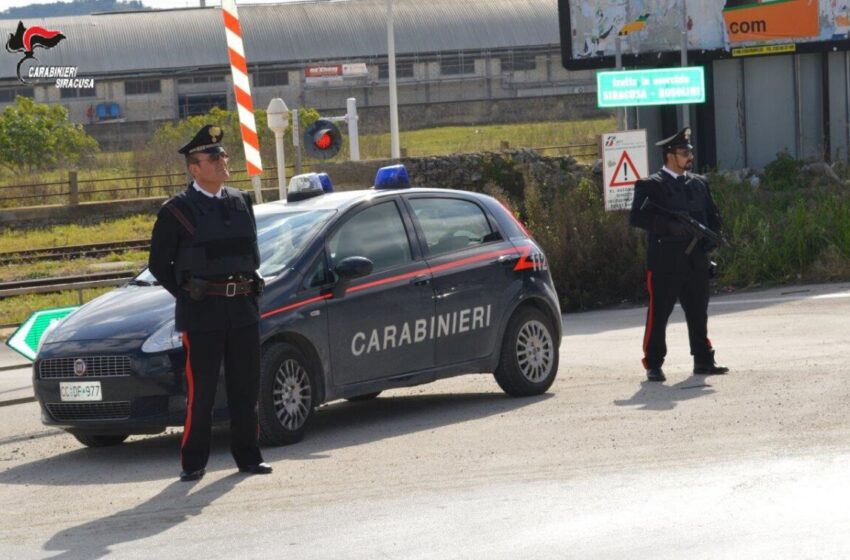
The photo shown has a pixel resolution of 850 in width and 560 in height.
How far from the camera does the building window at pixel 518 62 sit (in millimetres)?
78688

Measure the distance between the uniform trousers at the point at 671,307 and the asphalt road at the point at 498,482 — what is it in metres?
0.27

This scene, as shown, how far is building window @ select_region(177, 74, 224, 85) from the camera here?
245 ft

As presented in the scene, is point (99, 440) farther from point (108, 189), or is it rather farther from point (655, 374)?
point (108, 189)

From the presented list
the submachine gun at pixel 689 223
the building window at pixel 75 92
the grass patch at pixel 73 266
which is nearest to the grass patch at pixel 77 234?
the grass patch at pixel 73 266

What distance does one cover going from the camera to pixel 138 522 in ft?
24.5

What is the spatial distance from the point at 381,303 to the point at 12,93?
67205 mm

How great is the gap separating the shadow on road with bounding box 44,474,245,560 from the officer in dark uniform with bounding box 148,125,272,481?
0.34m

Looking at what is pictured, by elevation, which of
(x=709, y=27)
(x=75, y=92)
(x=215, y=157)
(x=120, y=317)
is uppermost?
(x=75, y=92)

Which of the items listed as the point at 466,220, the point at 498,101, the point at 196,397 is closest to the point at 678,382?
the point at 466,220

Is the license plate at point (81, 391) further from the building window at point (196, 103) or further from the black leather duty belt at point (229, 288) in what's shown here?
the building window at point (196, 103)

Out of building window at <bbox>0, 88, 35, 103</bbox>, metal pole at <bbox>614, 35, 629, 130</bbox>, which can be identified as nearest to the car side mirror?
metal pole at <bbox>614, 35, 629, 130</bbox>

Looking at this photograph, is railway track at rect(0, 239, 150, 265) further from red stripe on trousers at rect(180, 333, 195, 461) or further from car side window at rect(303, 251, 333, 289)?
red stripe on trousers at rect(180, 333, 195, 461)

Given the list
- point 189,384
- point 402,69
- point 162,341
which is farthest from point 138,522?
point 402,69

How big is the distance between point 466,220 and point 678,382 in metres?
2.04
